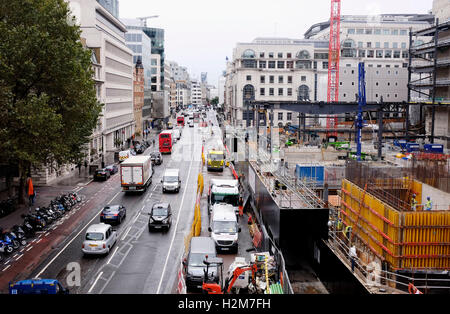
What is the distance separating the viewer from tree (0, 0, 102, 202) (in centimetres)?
2480

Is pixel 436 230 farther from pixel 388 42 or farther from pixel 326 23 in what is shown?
pixel 326 23

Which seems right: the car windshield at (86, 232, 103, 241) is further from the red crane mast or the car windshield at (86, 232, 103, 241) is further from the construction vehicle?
the red crane mast

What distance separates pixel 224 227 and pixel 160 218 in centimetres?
491

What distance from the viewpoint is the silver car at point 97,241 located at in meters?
21.7

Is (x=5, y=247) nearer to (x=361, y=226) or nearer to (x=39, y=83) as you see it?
(x=39, y=83)

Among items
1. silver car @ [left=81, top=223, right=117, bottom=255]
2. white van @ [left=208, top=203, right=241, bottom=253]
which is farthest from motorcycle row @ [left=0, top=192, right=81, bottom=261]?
white van @ [left=208, top=203, right=241, bottom=253]

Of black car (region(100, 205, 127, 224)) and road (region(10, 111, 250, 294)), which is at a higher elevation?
black car (region(100, 205, 127, 224))

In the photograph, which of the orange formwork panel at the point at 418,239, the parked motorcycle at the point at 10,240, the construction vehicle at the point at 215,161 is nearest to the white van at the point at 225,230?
the orange formwork panel at the point at 418,239

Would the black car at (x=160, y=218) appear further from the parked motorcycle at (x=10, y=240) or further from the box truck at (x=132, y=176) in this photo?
the box truck at (x=132, y=176)

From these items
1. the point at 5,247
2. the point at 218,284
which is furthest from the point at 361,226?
the point at 5,247

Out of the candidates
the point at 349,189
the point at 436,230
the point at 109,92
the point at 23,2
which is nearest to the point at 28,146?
the point at 23,2

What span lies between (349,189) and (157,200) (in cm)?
1765

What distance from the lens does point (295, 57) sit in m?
113

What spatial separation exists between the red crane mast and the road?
63.2 metres
